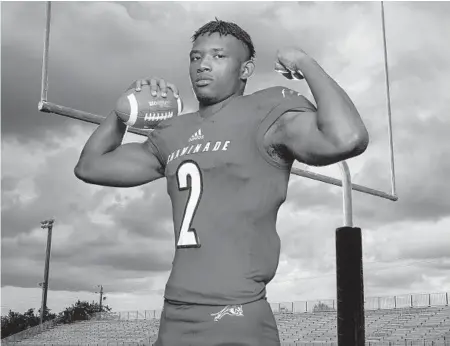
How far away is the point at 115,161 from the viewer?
2.48 metres

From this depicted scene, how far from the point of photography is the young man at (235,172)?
77.4 inches

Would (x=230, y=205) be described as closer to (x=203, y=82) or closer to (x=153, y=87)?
(x=203, y=82)

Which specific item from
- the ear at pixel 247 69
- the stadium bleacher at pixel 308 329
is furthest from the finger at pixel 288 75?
the stadium bleacher at pixel 308 329

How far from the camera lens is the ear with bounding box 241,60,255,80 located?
7.45ft

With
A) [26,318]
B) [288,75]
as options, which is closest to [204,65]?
[288,75]

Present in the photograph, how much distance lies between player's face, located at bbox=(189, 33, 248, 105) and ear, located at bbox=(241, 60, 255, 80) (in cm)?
1

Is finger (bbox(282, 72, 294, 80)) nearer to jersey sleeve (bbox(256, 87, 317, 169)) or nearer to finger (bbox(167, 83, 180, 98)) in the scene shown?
jersey sleeve (bbox(256, 87, 317, 169))

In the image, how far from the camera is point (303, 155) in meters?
2.00

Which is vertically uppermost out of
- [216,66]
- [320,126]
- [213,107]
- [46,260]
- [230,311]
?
[46,260]

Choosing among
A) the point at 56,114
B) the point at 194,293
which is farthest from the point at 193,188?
the point at 56,114

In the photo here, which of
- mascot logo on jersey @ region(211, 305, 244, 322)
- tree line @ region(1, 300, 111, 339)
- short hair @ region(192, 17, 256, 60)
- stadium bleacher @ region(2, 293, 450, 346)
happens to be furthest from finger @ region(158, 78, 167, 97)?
A: tree line @ region(1, 300, 111, 339)

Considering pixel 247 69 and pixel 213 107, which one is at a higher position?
pixel 247 69

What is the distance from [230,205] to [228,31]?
0.61m

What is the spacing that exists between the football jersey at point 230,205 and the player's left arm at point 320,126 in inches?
2.5
